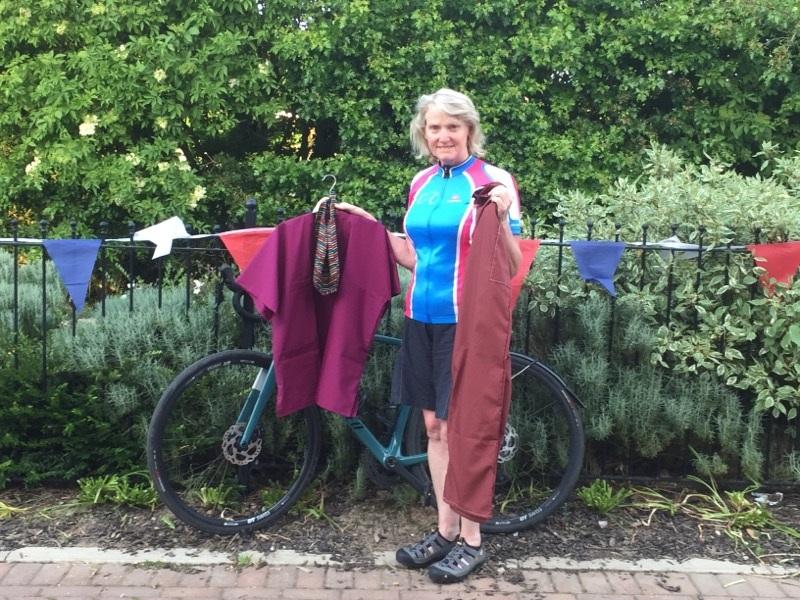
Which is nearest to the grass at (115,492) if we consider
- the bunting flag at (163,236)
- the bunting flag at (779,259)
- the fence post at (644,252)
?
the bunting flag at (163,236)

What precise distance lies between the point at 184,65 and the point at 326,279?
12.9 feet

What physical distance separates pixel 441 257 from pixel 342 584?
4.64 ft

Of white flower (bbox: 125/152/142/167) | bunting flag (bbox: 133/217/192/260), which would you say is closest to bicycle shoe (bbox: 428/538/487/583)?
bunting flag (bbox: 133/217/192/260)

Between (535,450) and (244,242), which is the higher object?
(244,242)

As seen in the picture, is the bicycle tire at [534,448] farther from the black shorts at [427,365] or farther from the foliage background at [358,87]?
the foliage background at [358,87]

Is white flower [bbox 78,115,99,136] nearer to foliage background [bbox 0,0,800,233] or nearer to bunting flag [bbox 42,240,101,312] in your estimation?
foliage background [bbox 0,0,800,233]

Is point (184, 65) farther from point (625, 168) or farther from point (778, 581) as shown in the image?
point (778, 581)

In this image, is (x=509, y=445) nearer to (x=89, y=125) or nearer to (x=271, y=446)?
(x=271, y=446)

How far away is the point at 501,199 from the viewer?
2967 mm

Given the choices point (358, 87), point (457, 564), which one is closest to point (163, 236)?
point (457, 564)

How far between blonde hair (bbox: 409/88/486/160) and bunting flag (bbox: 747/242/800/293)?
1636mm

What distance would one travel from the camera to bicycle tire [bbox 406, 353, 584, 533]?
3744 millimetres

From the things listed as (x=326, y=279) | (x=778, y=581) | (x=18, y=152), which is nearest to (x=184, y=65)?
(x=18, y=152)

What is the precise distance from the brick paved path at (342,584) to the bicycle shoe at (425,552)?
0.05 m
